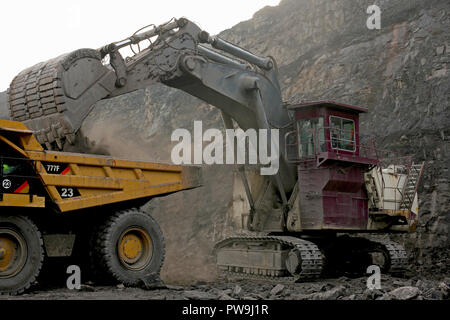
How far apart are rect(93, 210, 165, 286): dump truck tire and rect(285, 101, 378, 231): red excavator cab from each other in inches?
186

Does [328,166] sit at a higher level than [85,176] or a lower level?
higher

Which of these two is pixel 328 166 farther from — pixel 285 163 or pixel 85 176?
pixel 85 176

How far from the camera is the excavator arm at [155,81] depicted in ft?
33.2

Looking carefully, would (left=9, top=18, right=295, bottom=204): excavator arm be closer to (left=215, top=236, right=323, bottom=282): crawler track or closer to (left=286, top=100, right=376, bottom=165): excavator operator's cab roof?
(left=286, top=100, right=376, bottom=165): excavator operator's cab roof

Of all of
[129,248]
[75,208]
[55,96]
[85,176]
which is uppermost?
[55,96]

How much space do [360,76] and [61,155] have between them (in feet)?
64.1

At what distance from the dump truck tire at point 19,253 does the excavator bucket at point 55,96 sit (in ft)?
6.14

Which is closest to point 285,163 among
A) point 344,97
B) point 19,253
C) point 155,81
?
point 155,81

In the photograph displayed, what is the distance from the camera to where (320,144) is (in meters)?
14.1

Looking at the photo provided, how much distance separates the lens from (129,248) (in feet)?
33.7

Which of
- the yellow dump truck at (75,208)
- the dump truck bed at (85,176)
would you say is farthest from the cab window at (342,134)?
the dump truck bed at (85,176)

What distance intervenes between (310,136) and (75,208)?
271 inches

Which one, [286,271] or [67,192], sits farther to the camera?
[286,271]

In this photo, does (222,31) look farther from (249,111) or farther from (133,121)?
(249,111)
